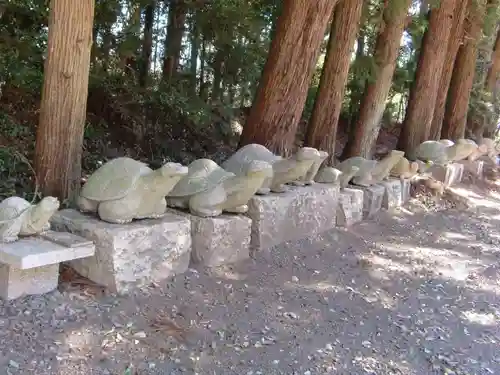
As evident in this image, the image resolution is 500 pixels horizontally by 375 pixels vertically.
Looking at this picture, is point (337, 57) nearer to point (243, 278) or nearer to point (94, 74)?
point (94, 74)

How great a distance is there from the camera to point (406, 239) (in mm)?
6297

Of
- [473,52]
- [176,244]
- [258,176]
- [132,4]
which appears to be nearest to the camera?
[176,244]

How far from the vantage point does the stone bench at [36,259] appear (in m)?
3.21

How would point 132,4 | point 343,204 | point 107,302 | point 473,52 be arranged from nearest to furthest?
point 107,302 → point 343,204 → point 132,4 → point 473,52

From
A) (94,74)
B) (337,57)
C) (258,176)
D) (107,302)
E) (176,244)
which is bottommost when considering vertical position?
(107,302)

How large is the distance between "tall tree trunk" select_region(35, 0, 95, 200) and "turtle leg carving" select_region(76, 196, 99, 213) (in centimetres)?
49

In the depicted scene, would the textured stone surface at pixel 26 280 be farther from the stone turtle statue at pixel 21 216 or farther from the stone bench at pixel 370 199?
the stone bench at pixel 370 199

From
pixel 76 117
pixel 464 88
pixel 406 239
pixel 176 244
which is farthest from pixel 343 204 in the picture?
pixel 464 88

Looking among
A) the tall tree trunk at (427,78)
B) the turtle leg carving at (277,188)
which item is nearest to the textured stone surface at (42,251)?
the turtle leg carving at (277,188)

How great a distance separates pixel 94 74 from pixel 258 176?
3.73 m

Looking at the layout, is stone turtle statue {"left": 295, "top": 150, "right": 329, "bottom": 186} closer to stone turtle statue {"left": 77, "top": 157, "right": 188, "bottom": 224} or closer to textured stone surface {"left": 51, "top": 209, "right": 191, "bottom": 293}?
textured stone surface {"left": 51, "top": 209, "right": 191, "bottom": 293}

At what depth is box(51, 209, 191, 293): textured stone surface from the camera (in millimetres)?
3691

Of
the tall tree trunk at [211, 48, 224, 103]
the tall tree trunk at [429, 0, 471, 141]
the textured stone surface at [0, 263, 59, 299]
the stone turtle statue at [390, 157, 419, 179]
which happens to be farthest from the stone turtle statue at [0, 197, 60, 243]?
the tall tree trunk at [429, 0, 471, 141]

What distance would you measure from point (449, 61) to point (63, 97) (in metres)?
7.51
